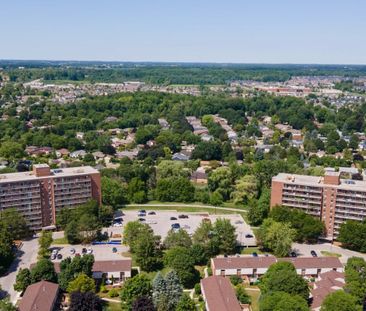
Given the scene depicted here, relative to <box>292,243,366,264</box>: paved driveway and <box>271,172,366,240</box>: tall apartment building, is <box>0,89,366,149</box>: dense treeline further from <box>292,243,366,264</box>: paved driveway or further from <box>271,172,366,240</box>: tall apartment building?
<box>292,243,366,264</box>: paved driveway

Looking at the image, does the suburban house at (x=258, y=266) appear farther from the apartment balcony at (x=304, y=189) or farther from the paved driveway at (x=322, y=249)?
the apartment balcony at (x=304, y=189)

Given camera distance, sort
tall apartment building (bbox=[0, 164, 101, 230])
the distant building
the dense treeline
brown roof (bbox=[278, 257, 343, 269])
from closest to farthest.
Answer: brown roof (bbox=[278, 257, 343, 269]), tall apartment building (bbox=[0, 164, 101, 230]), the distant building, the dense treeline

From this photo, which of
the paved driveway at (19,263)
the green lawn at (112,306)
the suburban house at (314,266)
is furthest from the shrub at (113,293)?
the suburban house at (314,266)

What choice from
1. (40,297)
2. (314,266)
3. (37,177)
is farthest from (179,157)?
(40,297)

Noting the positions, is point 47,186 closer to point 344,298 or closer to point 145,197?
point 145,197

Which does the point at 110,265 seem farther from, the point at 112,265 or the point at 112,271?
the point at 112,271

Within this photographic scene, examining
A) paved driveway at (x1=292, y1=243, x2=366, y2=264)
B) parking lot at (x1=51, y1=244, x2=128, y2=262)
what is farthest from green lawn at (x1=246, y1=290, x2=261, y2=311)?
parking lot at (x1=51, y1=244, x2=128, y2=262)
